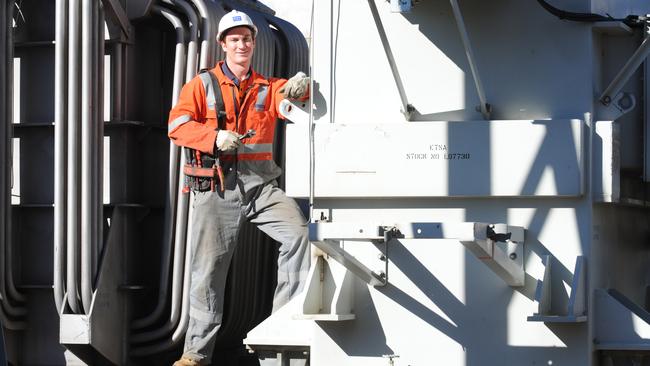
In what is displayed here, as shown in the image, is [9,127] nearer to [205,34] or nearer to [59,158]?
[59,158]

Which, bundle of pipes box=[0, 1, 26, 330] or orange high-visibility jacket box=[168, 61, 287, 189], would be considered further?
bundle of pipes box=[0, 1, 26, 330]

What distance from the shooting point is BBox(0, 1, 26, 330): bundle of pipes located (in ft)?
26.7

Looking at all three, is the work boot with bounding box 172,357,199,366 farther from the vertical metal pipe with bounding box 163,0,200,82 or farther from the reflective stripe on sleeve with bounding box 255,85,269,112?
the vertical metal pipe with bounding box 163,0,200,82

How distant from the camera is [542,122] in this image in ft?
18.4

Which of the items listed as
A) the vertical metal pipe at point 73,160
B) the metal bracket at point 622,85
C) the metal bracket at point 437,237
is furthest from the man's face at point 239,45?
the metal bracket at point 622,85

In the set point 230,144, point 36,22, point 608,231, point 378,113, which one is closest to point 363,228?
point 378,113

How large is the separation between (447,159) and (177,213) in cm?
A: 295

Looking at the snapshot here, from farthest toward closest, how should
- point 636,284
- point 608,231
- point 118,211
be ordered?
point 118,211
point 636,284
point 608,231

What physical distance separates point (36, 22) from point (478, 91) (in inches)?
160

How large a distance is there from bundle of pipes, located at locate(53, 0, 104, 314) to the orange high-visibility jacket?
2.90 feet

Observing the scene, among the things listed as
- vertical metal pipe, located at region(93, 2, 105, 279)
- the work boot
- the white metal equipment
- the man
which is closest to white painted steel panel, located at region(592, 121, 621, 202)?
the white metal equipment

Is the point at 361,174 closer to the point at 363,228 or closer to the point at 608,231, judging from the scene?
the point at 363,228

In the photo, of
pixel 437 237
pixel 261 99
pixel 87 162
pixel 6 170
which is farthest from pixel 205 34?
pixel 437 237

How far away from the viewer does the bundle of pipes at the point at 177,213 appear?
8.11 meters
